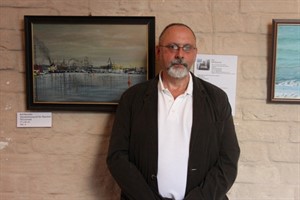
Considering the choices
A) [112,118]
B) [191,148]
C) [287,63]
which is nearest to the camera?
[191,148]

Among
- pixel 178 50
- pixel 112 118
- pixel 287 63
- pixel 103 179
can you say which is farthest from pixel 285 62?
pixel 103 179

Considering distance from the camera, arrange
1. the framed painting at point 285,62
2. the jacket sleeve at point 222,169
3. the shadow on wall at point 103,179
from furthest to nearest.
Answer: the shadow on wall at point 103,179
the framed painting at point 285,62
the jacket sleeve at point 222,169

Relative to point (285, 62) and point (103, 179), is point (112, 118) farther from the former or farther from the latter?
point (285, 62)

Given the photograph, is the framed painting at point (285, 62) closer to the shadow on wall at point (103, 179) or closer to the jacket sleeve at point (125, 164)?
the jacket sleeve at point (125, 164)

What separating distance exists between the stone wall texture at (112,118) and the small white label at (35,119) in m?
0.02

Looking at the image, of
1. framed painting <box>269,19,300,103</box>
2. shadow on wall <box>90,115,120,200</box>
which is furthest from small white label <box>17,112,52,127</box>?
framed painting <box>269,19,300,103</box>

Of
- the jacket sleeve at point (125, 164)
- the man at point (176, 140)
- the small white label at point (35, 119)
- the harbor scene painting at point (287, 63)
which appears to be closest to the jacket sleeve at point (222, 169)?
the man at point (176, 140)

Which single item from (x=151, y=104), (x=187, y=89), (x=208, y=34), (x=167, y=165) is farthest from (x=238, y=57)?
(x=167, y=165)

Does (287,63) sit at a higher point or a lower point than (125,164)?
higher

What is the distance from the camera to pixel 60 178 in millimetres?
1438

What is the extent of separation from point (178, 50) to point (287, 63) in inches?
17.4

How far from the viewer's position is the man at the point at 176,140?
114cm

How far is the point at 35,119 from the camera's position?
1423 millimetres

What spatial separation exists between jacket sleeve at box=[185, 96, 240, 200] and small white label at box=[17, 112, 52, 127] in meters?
0.66
